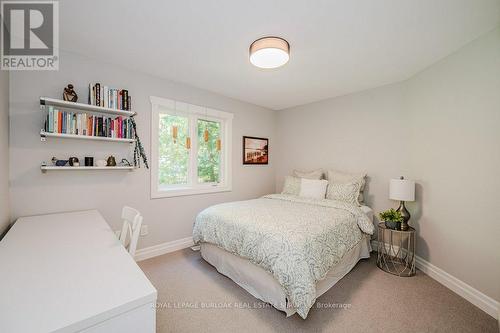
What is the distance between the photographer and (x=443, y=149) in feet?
7.50

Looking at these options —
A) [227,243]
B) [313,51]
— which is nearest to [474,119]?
[313,51]

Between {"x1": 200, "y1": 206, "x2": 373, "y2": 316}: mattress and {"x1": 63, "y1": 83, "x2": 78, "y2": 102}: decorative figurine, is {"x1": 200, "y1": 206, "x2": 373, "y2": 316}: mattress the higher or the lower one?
the lower one

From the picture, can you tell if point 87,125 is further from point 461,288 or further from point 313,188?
point 461,288

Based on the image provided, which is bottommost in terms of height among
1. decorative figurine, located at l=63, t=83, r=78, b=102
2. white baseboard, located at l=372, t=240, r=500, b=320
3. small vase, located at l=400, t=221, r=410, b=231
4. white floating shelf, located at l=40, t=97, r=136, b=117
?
white baseboard, located at l=372, t=240, r=500, b=320

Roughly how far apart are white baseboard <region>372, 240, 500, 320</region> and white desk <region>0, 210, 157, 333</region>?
262 cm

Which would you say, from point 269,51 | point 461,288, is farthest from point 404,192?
point 269,51

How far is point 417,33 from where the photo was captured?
Answer: 73.5 inches

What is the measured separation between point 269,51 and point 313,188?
2.11 meters

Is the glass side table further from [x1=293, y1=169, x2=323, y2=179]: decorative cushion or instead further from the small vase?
[x1=293, y1=169, x2=323, y2=179]: decorative cushion

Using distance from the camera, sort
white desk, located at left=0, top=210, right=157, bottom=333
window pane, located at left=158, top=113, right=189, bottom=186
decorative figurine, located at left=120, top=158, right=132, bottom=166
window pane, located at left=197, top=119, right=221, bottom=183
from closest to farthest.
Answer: white desk, located at left=0, top=210, right=157, bottom=333 → decorative figurine, located at left=120, top=158, right=132, bottom=166 → window pane, located at left=158, top=113, right=189, bottom=186 → window pane, located at left=197, top=119, right=221, bottom=183

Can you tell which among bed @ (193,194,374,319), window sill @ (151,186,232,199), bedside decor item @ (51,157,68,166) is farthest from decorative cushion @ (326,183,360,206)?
bedside decor item @ (51,157,68,166)

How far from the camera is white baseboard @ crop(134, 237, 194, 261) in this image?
272cm

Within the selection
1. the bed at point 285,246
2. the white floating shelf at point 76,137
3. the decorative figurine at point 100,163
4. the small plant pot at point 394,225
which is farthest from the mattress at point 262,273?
the white floating shelf at point 76,137

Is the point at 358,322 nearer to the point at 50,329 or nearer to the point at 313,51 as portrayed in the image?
the point at 50,329
